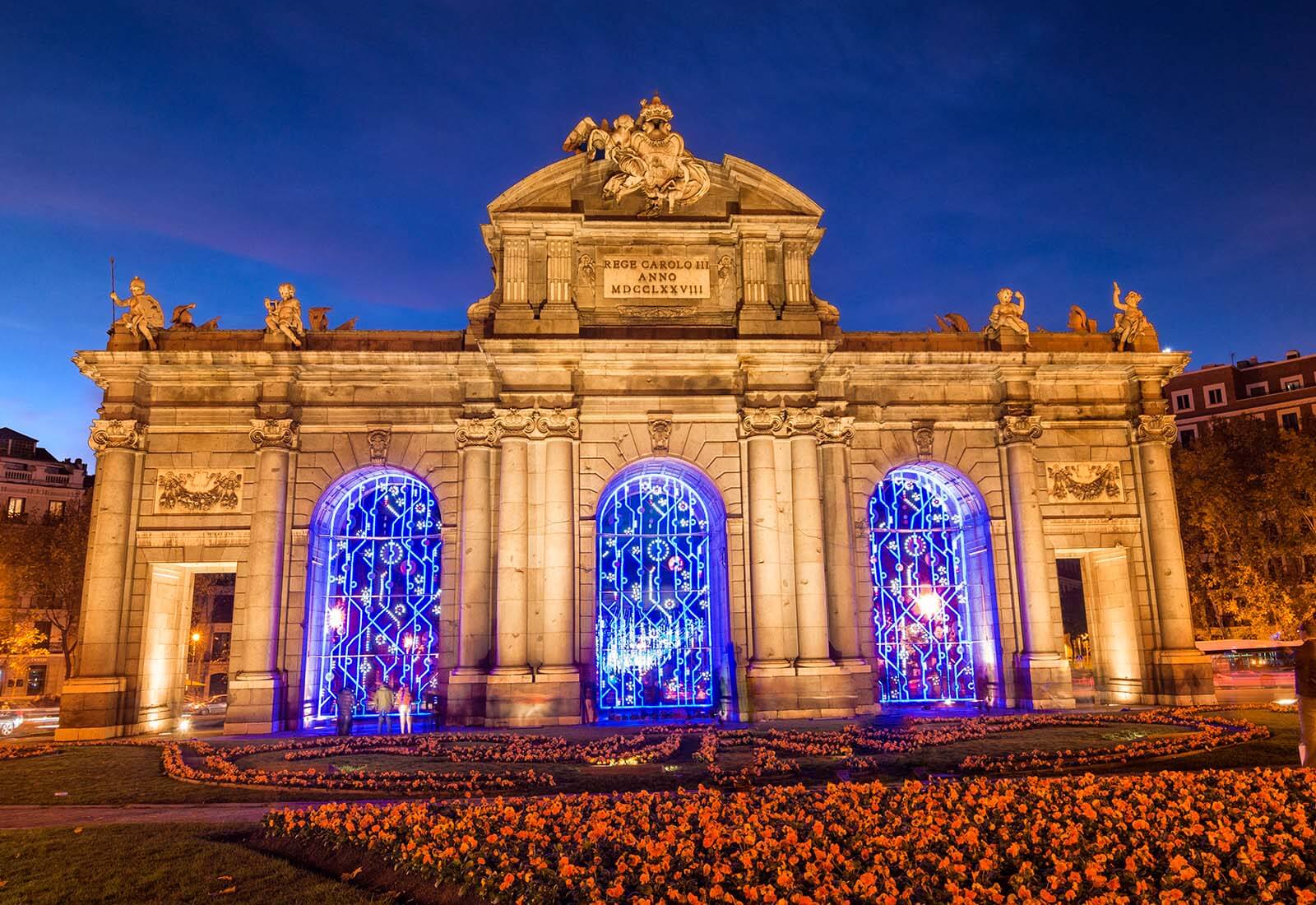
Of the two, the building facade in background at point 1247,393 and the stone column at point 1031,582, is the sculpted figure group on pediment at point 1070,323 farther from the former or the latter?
the building facade in background at point 1247,393

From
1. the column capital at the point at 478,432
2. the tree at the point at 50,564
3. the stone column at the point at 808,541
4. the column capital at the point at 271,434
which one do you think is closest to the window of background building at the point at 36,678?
the tree at the point at 50,564

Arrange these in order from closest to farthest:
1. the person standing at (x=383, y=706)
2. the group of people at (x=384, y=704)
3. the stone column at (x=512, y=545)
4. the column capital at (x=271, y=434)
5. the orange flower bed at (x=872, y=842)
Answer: the orange flower bed at (x=872, y=842) → the group of people at (x=384, y=704) → the person standing at (x=383, y=706) → the stone column at (x=512, y=545) → the column capital at (x=271, y=434)

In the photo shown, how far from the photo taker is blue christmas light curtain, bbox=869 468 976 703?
2814 centimetres

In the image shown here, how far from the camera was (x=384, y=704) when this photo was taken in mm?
24266

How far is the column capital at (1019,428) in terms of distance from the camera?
27562mm

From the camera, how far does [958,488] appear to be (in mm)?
28781

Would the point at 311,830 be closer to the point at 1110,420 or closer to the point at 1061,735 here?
the point at 1061,735

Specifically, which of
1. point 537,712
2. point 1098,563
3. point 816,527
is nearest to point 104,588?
point 537,712

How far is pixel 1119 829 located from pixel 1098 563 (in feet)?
72.0

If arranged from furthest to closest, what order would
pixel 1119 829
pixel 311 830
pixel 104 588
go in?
pixel 104 588 → pixel 311 830 → pixel 1119 829

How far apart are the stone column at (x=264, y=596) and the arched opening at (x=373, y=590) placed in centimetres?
110

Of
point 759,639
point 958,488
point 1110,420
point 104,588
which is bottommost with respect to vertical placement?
point 759,639

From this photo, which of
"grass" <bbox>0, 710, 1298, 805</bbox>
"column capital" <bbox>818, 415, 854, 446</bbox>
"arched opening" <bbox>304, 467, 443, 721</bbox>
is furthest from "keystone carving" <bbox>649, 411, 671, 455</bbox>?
"grass" <bbox>0, 710, 1298, 805</bbox>

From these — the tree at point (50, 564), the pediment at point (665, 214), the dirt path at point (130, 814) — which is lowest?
the dirt path at point (130, 814)
